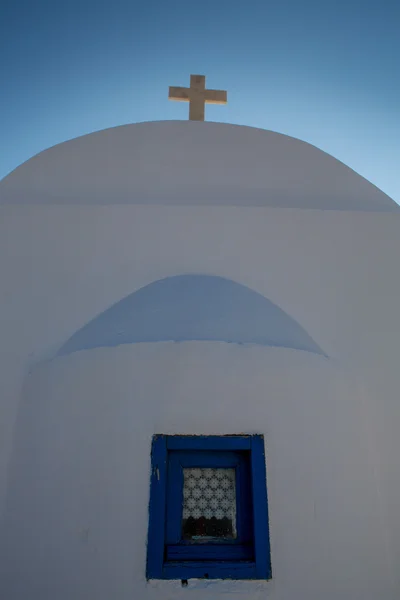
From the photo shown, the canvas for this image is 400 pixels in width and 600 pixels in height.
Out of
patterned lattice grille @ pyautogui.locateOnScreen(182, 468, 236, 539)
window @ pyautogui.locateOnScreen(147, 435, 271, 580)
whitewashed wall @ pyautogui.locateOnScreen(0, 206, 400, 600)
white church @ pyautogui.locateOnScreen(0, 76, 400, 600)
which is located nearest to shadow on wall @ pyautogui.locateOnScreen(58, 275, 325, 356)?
white church @ pyautogui.locateOnScreen(0, 76, 400, 600)

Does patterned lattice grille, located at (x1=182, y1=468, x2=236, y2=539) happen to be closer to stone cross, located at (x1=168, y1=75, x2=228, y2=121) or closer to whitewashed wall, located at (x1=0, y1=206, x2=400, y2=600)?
whitewashed wall, located at (x1=0, y1=206, x2=400, y2=600)

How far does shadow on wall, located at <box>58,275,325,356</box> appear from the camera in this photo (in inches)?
114

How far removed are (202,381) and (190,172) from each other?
1871mm

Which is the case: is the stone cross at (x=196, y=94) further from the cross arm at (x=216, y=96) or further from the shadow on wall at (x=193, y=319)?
the shadow on wall at (x=193, y=319)

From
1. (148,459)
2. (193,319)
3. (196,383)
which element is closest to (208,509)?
(148,459)

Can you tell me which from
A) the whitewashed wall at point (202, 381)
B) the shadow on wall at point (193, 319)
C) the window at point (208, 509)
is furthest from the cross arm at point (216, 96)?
the window at point (208, 509)

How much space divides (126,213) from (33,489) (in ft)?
6.49

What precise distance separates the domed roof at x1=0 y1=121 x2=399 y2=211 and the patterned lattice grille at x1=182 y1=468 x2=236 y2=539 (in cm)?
196

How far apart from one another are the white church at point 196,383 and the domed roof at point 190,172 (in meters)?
0.02

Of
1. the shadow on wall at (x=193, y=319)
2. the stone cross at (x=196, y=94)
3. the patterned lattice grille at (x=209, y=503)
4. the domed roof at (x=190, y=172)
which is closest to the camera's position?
the patterned lattice grille at (x=209, y=503)

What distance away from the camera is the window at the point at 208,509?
7.91 ft

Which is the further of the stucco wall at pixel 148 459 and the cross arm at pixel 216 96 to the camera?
the cross arm at pixel 216 96

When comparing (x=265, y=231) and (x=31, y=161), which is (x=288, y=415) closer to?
(x=265, y=231)

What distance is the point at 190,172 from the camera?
3.79 meters
